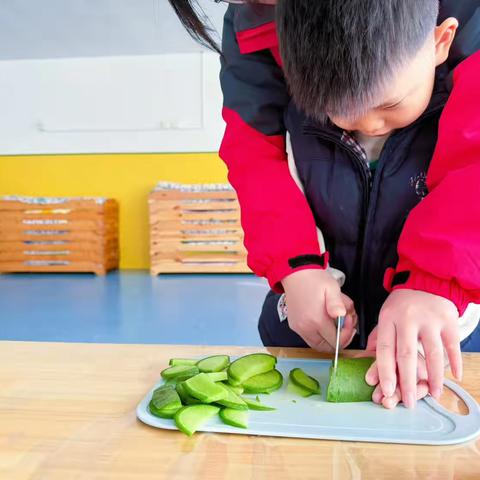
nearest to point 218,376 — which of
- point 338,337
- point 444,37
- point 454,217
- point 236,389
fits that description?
point 236,389

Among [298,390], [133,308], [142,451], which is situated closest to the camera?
[142,451]

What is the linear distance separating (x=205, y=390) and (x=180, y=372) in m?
0.07

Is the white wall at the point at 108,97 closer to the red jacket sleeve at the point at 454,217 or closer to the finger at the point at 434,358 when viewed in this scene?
the red jacket sleeve at the point at 454,217

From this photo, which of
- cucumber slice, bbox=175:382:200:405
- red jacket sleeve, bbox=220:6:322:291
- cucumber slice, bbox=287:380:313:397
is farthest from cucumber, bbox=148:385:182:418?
red jacket sleeve, bbox=220:6:322:291

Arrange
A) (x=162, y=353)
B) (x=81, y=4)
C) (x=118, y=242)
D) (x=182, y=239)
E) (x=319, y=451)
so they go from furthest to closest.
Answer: (x=118, y=242) → (x=182, y=239) → (x=81, y=4) → (x=162, y=353) → (x=319, y=451)

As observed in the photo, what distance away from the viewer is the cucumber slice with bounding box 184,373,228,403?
42cm

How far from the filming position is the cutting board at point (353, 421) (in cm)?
39

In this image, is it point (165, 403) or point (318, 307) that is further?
point (318, 307)

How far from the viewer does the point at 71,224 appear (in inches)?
141

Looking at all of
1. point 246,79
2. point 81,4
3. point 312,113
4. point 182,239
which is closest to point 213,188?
point 182,239

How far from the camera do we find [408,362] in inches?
17.1

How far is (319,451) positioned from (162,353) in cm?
28

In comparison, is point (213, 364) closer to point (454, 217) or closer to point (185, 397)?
point (185, 397)

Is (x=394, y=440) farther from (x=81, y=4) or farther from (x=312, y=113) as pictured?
(x=81, y=4)
